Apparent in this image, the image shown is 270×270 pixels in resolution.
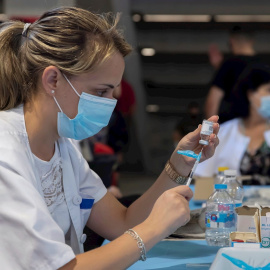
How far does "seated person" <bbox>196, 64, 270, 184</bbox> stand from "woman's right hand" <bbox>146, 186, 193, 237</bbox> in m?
1.98

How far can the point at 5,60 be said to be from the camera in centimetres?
162

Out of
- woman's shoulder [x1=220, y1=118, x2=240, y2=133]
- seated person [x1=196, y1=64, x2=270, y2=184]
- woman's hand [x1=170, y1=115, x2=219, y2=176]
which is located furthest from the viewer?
woman's shoulder [x1=220, y1=118, x2=240, y2=133]

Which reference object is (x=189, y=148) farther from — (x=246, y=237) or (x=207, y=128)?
(x=246, y=237)

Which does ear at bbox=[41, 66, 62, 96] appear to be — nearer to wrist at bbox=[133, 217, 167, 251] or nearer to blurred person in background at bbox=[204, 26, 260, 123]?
wrist at bbox=[133, 217, 167, 251]

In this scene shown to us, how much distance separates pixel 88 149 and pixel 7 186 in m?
2.47

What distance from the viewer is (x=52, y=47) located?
5.07 ft

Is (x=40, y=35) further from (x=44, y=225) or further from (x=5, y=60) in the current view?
(x=44, y=225)

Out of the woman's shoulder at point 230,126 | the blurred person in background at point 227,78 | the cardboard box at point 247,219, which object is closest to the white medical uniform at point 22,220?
the cardboard box at point 247,219

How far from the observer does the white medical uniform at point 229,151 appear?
11.5 ft

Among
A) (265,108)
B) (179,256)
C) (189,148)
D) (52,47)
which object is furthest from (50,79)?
(265,108)

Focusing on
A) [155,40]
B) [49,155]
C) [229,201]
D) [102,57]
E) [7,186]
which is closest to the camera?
[7,186]

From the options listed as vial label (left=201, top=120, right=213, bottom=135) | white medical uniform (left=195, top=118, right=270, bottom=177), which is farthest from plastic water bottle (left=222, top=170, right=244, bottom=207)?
white medical uniform (left=195, top=118, right=270, bottom=177)

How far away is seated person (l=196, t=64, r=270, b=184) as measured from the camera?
3.47 meters

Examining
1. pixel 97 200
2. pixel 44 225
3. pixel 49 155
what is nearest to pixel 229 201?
pixel 97 200
